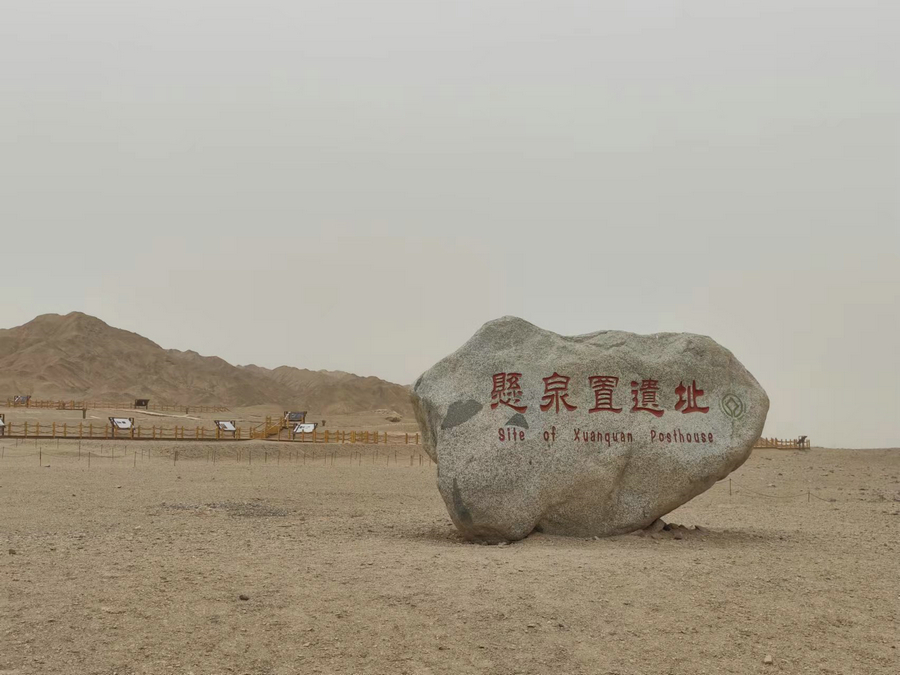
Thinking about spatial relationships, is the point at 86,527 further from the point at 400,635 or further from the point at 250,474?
the point at 250,474

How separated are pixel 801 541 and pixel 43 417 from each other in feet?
170

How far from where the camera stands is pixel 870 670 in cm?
719

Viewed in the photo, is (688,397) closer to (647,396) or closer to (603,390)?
(647,396)

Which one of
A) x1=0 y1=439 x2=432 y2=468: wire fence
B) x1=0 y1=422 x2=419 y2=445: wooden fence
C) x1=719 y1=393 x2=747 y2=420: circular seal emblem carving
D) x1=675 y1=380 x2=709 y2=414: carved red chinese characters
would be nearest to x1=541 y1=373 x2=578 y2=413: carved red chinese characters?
x1=675 y1=380 x2=709 y2=414: carved red chinese characters

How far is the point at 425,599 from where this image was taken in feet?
26.8

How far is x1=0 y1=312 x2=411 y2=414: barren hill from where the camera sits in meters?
108

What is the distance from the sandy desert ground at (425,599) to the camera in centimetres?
702

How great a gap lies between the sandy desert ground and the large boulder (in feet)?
1.85

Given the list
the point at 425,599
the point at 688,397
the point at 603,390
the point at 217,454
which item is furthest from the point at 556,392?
the point at 217,454

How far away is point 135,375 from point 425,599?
4692 inches

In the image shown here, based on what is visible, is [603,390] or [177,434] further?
[177,434]

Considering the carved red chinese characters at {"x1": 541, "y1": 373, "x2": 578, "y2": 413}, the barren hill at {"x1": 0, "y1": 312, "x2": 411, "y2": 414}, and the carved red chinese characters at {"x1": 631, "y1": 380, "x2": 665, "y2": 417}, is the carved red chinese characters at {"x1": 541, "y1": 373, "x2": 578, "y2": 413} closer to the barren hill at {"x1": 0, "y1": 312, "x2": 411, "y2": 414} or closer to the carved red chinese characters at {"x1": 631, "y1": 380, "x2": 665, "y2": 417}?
the carved red chinese characters at {"x1": 631, "y1": 380, "x2": 665, "y2": 417}

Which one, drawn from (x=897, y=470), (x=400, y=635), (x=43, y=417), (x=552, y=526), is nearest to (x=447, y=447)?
(x=552, y=526)

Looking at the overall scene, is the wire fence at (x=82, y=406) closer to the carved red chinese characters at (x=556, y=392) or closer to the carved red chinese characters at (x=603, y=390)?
the carved red chinese characters at (x=556, y=392)
